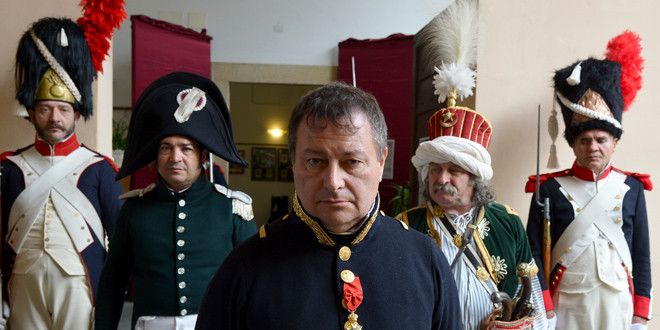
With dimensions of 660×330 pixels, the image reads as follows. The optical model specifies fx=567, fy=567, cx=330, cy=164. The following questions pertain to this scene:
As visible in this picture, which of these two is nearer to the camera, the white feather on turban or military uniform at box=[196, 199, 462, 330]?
military uniform at box=[196, 199, 462, 330]

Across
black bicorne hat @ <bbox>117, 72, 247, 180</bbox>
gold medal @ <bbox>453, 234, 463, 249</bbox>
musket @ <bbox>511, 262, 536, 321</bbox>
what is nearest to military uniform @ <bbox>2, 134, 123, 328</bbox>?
black bicorne hat @ <bbox>117, 72, 247, 180</bbox>

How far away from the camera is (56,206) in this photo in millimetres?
2541

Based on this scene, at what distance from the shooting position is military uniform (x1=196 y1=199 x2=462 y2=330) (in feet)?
4.00

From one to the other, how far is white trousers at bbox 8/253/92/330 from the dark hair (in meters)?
1.67

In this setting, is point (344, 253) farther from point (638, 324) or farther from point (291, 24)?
point (291, 24)

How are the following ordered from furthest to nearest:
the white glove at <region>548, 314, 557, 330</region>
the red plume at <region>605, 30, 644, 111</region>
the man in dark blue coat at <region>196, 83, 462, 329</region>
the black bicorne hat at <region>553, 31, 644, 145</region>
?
the red plume at <region>605, 30, 644, 111</region>, the black bicorne hat at <region>553, 31, 644, 145</region>, the white glove at <region>548, 314, 557, 330</region>, the man in dark blue coat at <region>196, 83, 462, 329</region>

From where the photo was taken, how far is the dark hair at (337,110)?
4.00 feet

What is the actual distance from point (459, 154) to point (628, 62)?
1494mm

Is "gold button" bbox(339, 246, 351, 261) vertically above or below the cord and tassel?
below

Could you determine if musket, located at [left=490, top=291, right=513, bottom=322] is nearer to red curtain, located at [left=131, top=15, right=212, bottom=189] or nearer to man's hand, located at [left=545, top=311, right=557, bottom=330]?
man's hand, located at [left=545, top=311, right=557, bottom=330]

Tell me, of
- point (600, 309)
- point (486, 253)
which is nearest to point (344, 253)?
point (486, 253)

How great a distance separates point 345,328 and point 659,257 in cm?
317

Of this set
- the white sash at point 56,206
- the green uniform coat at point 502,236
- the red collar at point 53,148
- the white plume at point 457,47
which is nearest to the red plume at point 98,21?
the red collar at point 53,148

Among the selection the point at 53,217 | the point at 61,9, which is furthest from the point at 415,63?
the point at 53,217
